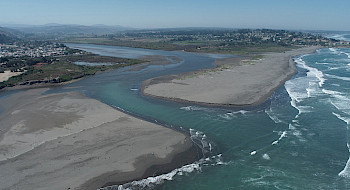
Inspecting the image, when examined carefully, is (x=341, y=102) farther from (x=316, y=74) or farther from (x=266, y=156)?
(x=316, y=74)

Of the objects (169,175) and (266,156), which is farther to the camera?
(266,156)

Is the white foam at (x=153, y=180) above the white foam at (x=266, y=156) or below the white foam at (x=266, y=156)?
below

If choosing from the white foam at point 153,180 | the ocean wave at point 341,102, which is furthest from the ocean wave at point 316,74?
the white foam at point 153,180

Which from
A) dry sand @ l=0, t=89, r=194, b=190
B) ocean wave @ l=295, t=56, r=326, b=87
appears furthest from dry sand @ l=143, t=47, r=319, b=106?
dry sand @ l=0, t=89, r=194, b=190

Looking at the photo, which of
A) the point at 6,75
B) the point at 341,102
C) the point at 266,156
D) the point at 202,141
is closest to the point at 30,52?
the point at 6,75

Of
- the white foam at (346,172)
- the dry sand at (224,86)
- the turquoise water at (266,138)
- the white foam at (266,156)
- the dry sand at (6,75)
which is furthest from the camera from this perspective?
the dry sand at (6,75)

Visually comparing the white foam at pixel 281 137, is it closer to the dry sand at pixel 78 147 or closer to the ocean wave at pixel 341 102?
Answer: the dry sand at pixel 78 147

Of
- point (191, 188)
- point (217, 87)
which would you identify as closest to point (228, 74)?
point (217, 87)
